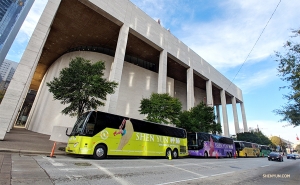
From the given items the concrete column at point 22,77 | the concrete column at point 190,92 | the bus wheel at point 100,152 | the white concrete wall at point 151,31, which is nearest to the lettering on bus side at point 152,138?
the bus wheel at point 100,152

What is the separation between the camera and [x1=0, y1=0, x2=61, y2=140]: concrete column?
472 inches

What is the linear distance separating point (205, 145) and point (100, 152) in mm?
13904

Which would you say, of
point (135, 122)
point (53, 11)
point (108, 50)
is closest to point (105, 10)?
point (53, 11)

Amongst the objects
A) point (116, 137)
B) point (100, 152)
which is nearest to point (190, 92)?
point (116, 137)

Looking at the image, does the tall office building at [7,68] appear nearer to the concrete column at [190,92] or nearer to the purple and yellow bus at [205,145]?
the concrete column at [190,92]

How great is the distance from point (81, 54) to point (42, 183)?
2686 cm

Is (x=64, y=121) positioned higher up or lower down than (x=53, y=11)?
lower down

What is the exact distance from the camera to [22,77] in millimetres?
12953

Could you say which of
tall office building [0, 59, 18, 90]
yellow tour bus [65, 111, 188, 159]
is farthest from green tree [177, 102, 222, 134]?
tall office building [0, 59, 18, 90]

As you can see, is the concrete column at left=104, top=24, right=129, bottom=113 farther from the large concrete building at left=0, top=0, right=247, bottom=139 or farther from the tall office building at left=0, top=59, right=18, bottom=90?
the tall office building at left=0, top=59, right=18, bottom=90

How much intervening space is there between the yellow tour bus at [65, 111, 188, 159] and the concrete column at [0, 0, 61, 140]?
6254mm

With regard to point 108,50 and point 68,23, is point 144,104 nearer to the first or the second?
point 108,50

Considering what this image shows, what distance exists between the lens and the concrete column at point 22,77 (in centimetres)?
1200

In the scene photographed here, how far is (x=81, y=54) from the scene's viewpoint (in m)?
27.5
